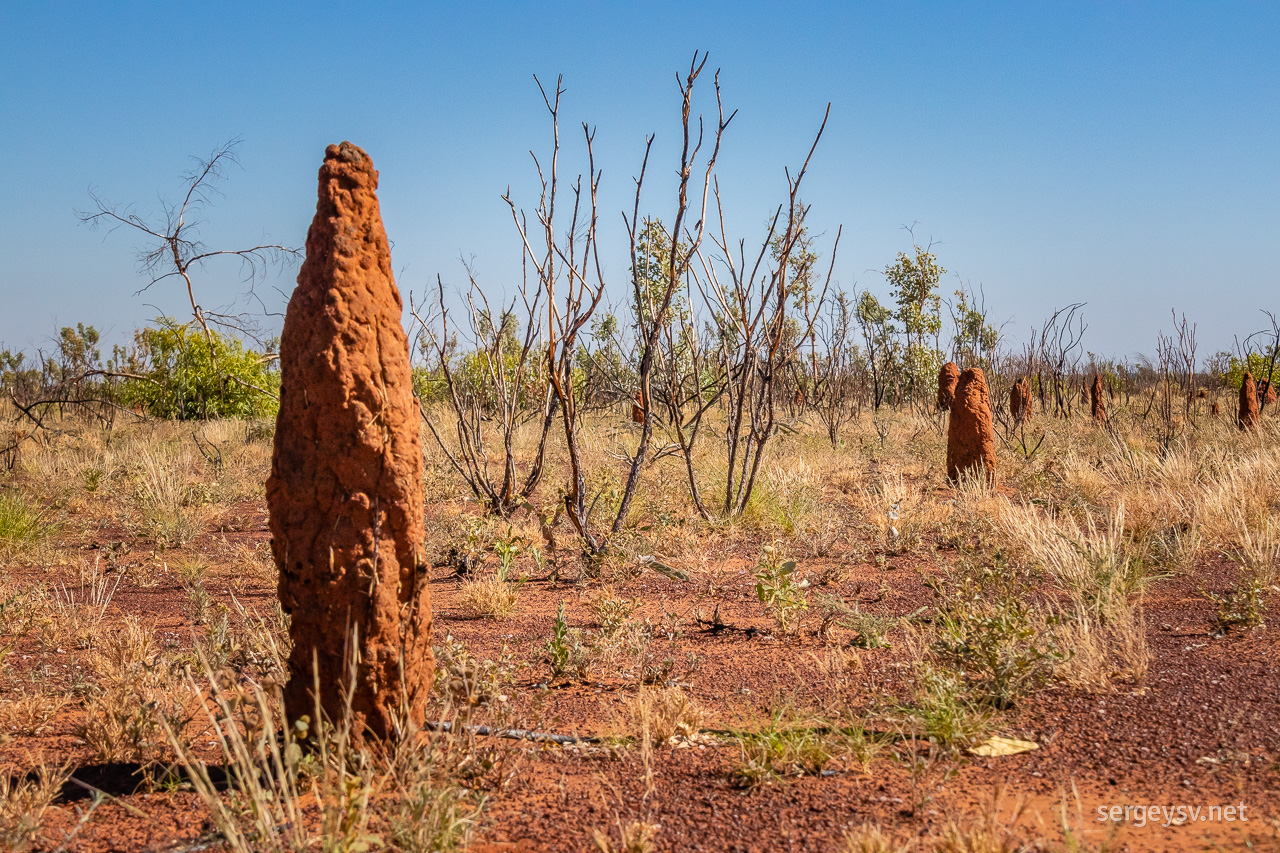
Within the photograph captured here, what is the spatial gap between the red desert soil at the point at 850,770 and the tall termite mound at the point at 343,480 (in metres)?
0.53

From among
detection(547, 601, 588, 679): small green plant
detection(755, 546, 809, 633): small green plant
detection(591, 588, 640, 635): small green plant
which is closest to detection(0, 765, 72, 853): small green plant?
detection(547, 601, 588, 679): small green plant

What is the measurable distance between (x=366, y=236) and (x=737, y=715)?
2.22 metres

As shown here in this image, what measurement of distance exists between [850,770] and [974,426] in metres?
7.09

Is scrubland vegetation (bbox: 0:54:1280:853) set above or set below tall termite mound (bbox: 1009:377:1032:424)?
below

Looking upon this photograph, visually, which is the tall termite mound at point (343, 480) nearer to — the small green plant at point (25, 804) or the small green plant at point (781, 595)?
the small green plant at point (25, 804)

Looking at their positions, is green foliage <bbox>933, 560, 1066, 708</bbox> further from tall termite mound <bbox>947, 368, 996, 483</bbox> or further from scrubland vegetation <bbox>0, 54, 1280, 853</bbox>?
tall termite mound <bbox>947, 368, 996, 483</bbox>

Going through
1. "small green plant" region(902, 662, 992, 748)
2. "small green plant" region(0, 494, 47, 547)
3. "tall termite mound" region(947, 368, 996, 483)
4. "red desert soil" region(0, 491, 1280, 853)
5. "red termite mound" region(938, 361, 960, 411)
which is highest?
"red termite mound" region(938, 361, 960, 411)

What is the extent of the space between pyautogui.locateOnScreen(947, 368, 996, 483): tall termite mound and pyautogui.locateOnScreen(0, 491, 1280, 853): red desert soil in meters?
4.95

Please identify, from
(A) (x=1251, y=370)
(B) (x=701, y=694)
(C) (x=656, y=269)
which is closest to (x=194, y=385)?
(C) (x=656, y=269)

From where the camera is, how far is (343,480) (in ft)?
8.25

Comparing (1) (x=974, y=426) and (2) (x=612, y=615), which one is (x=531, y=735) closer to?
(2) (x=612, y=615)

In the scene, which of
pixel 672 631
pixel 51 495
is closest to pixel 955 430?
pixel 672 631

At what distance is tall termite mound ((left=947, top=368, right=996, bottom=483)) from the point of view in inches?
351

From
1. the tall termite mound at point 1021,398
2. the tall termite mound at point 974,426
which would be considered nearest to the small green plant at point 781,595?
the tall termite mound at point 974,426
